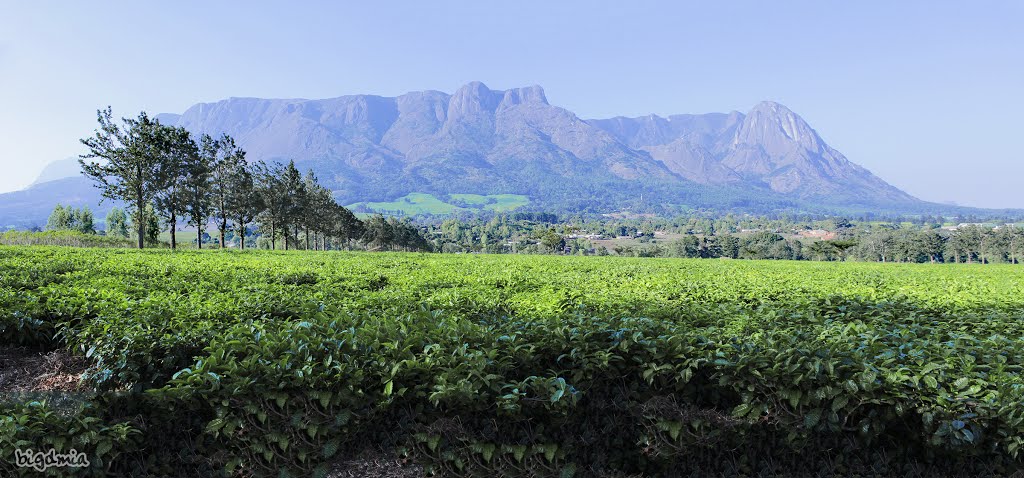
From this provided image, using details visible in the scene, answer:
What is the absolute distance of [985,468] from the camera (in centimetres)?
335

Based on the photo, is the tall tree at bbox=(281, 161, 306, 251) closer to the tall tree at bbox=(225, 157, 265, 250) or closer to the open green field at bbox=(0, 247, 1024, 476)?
the tall tree at bbox=(225, 157, 265, 250)

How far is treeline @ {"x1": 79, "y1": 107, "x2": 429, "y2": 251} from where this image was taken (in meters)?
30.4

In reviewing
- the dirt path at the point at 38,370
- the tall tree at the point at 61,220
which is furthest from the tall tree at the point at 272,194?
the tall tree at the point at 61,220

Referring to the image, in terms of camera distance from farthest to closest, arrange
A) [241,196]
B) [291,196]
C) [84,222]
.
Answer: [84,222], [291,196], [241,196]

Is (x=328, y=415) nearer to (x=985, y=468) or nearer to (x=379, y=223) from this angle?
(x=985, y=468)

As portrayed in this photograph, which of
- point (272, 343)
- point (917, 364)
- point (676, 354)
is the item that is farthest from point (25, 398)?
point (917, 364)

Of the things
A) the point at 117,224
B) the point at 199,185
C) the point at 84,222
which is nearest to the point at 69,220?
the point at 84,222

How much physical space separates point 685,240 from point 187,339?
9734cm

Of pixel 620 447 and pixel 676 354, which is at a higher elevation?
pixel 676 354

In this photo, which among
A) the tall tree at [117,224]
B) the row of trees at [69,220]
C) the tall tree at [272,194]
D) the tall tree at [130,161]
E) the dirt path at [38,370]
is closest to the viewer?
the dirt path at [38,370]

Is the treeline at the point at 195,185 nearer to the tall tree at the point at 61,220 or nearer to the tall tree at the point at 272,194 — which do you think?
the tall tree at the point at 272,194

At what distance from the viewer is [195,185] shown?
35.4 metres

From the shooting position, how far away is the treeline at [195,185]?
30.4 meters

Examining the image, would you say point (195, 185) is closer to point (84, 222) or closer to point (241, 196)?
point (241, 196)
